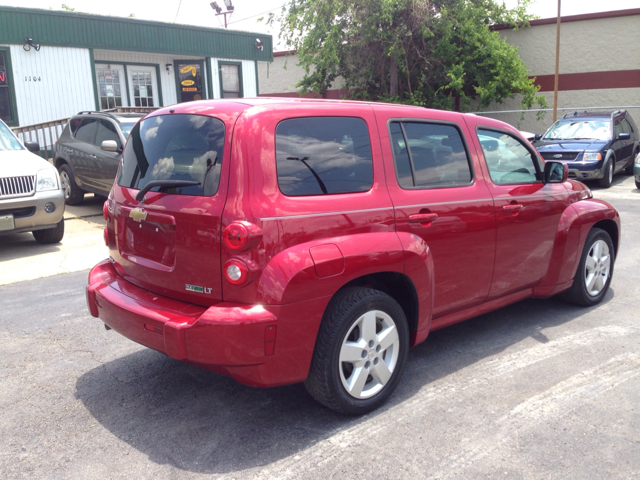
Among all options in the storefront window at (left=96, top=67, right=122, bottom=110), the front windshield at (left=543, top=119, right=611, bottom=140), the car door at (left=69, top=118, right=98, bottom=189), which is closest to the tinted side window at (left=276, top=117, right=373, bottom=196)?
the car door at (left=69, top=118, right=98, bottom=189)

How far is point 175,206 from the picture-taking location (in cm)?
319

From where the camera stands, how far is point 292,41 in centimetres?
2258

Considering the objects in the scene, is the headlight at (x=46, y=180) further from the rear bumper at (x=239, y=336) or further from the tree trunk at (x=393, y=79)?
the tree trunk at (x=393, y=79)

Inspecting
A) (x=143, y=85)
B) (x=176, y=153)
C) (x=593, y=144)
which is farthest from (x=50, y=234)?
(x=143, y=85)

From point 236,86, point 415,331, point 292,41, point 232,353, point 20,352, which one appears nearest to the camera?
point 232,353

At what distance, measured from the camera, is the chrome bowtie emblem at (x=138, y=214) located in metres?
3.39

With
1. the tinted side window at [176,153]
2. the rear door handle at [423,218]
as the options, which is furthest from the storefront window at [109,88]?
the rear door handle at [423,218]

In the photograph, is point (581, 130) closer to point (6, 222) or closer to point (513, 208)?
point (513, 208)

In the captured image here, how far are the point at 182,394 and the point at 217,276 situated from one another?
43.7 inches

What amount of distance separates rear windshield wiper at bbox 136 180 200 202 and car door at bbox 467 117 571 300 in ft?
6.96

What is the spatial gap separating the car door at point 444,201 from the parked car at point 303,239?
1 cm

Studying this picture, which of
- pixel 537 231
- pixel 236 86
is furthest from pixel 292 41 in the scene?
pixel 537 231

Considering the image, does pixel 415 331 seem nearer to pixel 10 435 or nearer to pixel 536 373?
pixel 536 373

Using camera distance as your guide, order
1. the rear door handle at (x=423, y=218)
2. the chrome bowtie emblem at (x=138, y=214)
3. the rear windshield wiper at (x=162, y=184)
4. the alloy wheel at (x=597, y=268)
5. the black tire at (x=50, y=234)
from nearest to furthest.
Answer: the rear windshield wiper at (x=162, y=184) → the chrome bowtie emblem at (x=138, y=214) → the rear door handle at (x=423, y=218) → the alloy wheel at (x=597, y=268) → the black tire at (x=50, y=234)
